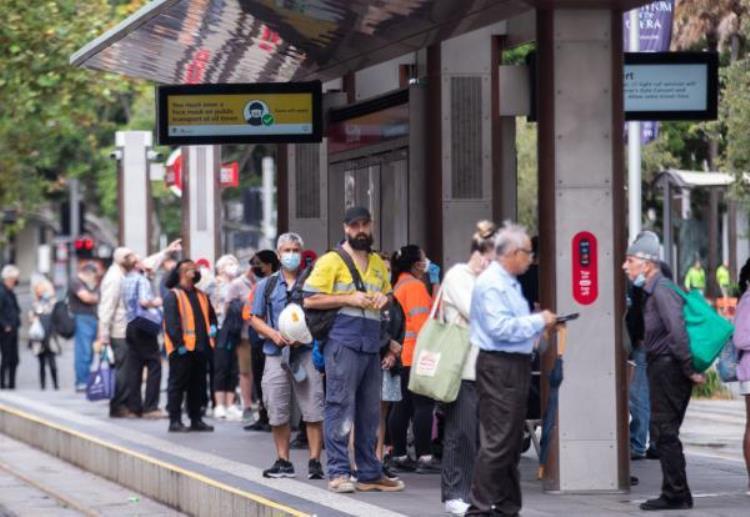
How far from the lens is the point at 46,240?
325 ft

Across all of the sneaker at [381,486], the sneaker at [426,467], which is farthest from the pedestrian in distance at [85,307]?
the sneaker at [381,486]

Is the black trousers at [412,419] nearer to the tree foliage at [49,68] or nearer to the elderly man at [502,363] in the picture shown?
the elderly man at [502,363]

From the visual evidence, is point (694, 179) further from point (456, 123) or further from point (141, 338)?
point (456, 123)

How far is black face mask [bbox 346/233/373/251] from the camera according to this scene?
1330 centimetres

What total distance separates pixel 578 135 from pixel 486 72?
4.30 metres

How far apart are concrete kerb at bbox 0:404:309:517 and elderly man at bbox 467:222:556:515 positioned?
112cm

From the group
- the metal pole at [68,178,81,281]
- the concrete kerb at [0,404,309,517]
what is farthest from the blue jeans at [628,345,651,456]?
the metal pole at [68,178,81,281]

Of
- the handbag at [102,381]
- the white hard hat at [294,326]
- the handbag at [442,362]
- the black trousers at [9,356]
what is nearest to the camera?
the handbag at [442,362]

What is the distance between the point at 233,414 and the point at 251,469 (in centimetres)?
739

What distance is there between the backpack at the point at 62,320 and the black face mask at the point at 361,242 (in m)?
17.2

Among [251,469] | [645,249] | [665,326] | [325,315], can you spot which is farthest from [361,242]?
[251,469]

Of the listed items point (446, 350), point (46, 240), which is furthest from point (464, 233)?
point (46, 240)

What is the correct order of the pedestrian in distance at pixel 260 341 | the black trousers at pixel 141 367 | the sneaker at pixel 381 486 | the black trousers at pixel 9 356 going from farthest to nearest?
the black trousers at pixel 9 356
the black trousers at pixel 141 367
the pedestrian in distance at pixel 260 341
the sneaker at pixel 381 486

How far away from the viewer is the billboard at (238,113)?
55.6ft
